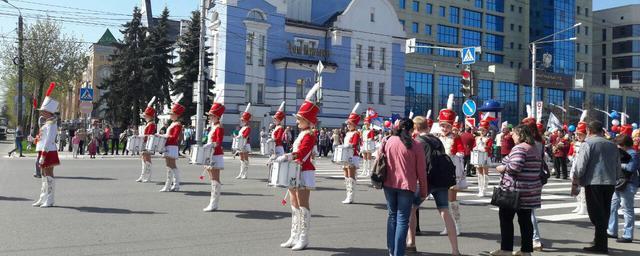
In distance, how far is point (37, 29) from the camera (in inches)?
1925

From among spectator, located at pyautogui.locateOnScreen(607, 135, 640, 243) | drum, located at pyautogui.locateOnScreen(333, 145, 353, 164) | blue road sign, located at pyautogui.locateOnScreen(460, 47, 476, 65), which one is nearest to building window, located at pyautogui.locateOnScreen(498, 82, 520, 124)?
blue road sign, located at pyautogui.locateOnScreen(460, 47, 476, 65)

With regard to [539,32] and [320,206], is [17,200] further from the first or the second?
[539,32]

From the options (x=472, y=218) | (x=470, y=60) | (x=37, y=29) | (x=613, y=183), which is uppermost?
(x=37, y=29)

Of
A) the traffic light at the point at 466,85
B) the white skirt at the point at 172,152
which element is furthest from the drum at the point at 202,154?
the traffic light at the point at 466,85

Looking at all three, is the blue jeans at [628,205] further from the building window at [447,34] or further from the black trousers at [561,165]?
the building window at [447,34]

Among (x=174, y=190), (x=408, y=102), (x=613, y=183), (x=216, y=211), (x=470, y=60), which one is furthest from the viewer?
(x=408, y=102)

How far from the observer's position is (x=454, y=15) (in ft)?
254

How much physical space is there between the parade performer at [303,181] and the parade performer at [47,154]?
5.82 m

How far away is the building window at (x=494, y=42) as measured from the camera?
8118 cm

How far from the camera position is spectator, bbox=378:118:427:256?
6789 millimetres

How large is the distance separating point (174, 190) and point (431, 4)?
65777 millimetres

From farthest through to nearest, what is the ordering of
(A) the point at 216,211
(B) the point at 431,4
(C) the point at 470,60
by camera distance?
(B) the point at 431,4, (C) the point at 470,60, (A) the point at 216,211

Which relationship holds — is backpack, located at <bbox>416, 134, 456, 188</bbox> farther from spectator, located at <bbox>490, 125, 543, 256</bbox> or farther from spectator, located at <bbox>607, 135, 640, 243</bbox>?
spectator, located at <bbox>607, 135, 640, 243</bbox>

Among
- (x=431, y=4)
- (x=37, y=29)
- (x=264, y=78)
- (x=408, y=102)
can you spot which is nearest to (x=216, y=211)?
(x=264, y=78)
